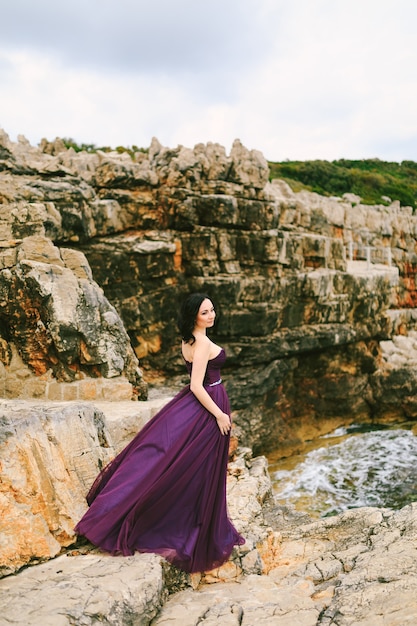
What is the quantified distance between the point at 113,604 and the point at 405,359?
13791mm

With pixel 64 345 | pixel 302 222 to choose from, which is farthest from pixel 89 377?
pixel 302 222

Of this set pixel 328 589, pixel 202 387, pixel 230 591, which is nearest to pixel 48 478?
pixel 202 387

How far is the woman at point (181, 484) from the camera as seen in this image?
10.2ft

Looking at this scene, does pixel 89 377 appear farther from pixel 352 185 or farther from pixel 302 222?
pixel 352 185

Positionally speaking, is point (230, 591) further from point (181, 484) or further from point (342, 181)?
point (342, 181)

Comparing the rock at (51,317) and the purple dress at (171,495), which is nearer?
the purple dress at (171,495)

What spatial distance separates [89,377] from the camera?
575 centimetres

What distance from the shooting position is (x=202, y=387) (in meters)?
3.38

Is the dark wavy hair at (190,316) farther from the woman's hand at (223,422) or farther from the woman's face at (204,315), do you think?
the woman's hand at (223,422)

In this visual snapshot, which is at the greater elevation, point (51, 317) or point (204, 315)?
point (204, 315)

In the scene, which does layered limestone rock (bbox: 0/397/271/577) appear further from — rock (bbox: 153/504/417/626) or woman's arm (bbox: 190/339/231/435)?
woman's arm (bbox: 190/339/231/435)

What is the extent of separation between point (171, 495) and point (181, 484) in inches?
3.4

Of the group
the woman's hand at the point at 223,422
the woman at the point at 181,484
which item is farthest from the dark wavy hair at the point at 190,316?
the woman's hand at the point at 223,422

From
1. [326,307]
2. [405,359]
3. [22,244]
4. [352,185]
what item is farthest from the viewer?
[352,185]
